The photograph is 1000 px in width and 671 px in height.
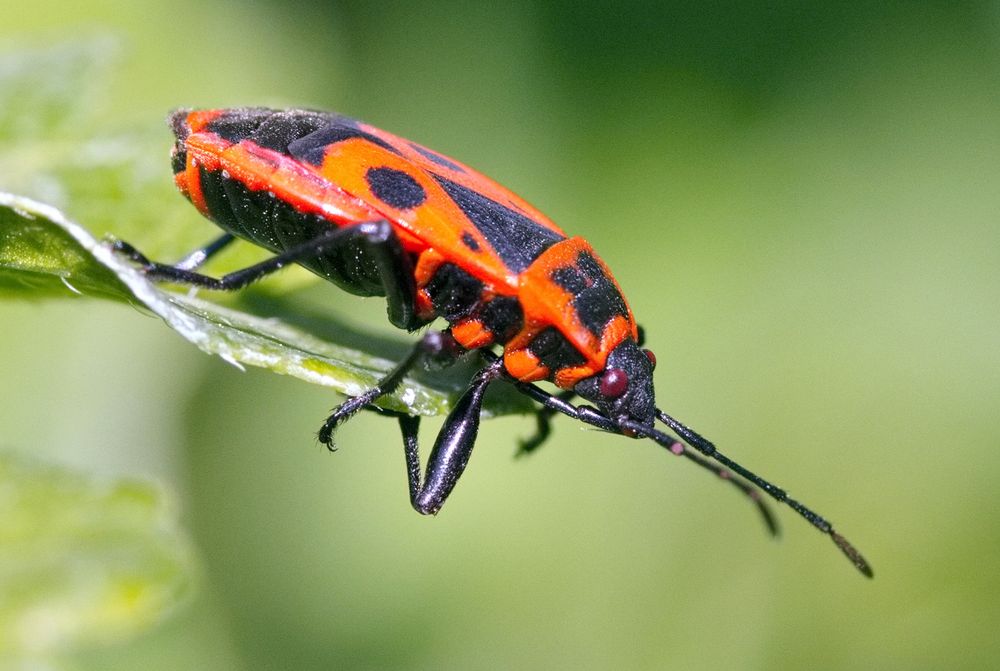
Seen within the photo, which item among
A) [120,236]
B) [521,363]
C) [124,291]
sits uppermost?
[124,291]

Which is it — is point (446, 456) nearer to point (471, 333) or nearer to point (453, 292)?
point (471, 333)

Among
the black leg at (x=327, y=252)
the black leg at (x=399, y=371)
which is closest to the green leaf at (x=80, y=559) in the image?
the black leg at (x=399, y=371)

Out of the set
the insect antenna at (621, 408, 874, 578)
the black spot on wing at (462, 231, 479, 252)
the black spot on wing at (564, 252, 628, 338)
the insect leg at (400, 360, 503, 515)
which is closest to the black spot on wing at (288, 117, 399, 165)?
the black spot on wing at (462, 231, 479, 252)

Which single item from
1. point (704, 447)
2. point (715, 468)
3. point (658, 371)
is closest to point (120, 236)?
point (704, 447)

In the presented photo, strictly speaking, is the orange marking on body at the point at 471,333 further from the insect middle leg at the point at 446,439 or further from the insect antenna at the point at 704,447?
the insect antenna at the point at 704,447

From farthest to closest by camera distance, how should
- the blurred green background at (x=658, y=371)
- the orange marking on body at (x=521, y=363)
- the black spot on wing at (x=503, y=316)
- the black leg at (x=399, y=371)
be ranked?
the blurred green background at (x=658, y=371) < the orange marking on body at (x=521, y=363) < the black spot on wing at (x=503, y=316) < the black leg at (x=399, y=371)

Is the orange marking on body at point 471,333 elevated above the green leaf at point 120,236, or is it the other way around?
the green leaf at point 120,236

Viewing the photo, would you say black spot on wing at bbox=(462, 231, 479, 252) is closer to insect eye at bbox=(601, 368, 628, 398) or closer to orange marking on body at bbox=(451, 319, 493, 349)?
orange marking on body at bbox=(451, 319, 493, 349)
